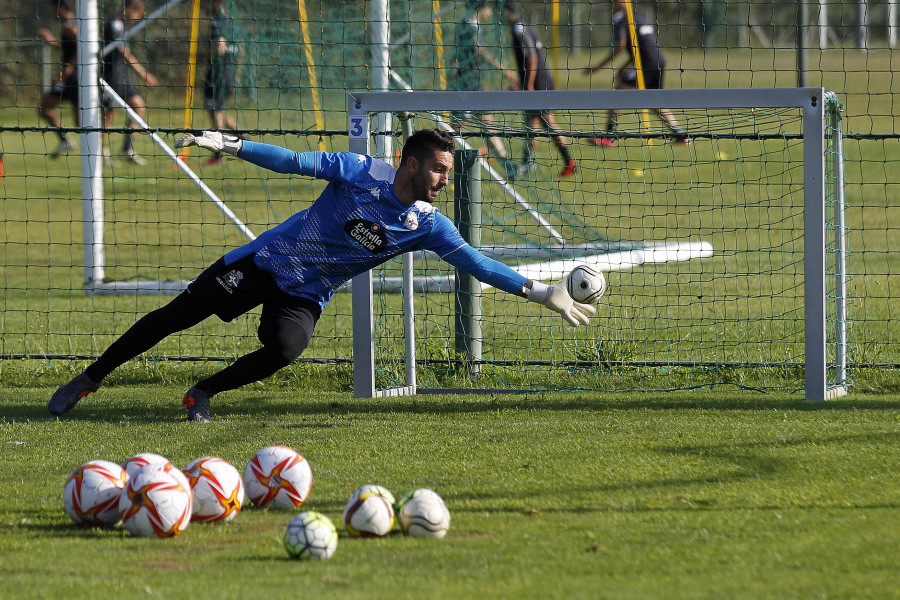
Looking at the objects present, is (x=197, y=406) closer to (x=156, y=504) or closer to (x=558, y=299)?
(x=558, y=299)

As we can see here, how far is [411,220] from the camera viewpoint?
20.6 feet

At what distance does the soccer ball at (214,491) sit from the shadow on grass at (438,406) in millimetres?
1907

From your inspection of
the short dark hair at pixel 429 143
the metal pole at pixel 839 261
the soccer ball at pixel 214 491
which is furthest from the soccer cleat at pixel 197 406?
the metal pole at pixel 839 261

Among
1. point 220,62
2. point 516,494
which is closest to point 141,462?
point 516,494

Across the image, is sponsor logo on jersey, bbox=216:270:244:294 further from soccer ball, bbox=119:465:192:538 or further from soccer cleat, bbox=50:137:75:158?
soccer cleat, bbox=50:137:75:158

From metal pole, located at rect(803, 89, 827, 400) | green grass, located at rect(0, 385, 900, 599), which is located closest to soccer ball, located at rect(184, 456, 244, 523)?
green grass, located at rect(0, 385, 900, 599)

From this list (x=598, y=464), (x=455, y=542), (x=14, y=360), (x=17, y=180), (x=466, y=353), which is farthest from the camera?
(x=17, y=180)

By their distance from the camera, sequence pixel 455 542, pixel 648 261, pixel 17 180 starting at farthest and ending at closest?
1. pixel 17 180
2. pixel 648 261
3. pixel 455 542

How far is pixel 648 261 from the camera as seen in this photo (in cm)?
1041

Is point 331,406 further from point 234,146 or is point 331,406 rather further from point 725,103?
point 725,103

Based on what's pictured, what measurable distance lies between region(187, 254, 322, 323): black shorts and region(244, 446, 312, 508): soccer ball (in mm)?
1763

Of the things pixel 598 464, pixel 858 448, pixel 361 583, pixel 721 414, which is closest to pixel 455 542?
pixel 361 583

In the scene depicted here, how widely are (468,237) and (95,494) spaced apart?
3830mm

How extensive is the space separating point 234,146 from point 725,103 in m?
2.76
